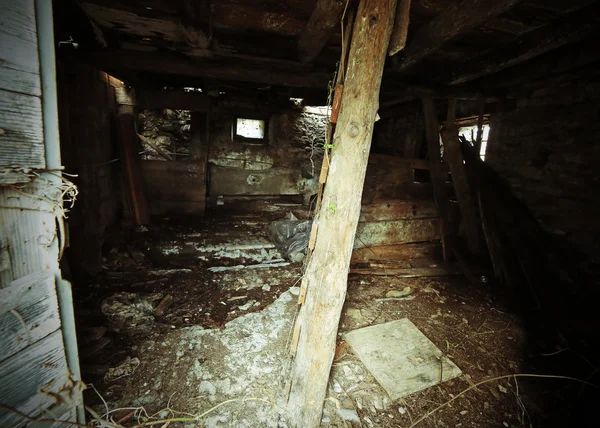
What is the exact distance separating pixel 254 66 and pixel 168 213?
3.64m

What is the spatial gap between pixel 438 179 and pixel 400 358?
9.25 feet

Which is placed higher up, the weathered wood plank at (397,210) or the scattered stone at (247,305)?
the weathered wood plank at (397,210)

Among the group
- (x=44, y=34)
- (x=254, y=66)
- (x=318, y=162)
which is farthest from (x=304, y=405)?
(x=318, y=162)

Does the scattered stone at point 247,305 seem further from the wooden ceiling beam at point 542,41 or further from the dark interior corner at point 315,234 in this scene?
the wooden ceiling beam at point 542,41

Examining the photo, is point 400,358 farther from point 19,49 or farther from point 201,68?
point 201,68

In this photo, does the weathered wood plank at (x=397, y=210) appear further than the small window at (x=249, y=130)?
No

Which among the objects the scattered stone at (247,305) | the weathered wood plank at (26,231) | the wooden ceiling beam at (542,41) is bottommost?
the scattered stone at (247,305)

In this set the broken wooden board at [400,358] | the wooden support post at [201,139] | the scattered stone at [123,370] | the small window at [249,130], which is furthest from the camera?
the small window at [249,130]

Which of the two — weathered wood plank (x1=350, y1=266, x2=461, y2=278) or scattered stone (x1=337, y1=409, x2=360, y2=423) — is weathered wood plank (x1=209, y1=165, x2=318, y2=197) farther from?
scattered stone (x1=337, y1=409, x2=360, y2=423)

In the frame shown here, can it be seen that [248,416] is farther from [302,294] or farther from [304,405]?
[302,294]

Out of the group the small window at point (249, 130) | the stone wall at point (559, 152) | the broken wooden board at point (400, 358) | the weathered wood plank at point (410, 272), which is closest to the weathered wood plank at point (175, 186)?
the small window at point (249, 130)

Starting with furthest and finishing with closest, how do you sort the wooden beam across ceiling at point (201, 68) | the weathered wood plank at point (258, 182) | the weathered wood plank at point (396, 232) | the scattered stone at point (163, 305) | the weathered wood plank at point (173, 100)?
the weathered wood plank at point (258, 182) → the weathered wood plank at point (173, 100) → the weathered wood plank at point (396, 232) → the wooden beam across ceiling at point (201, 68) → the scattered stone at point (163, 305)

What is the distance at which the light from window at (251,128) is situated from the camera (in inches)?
252

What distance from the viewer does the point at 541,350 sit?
2.40 m
